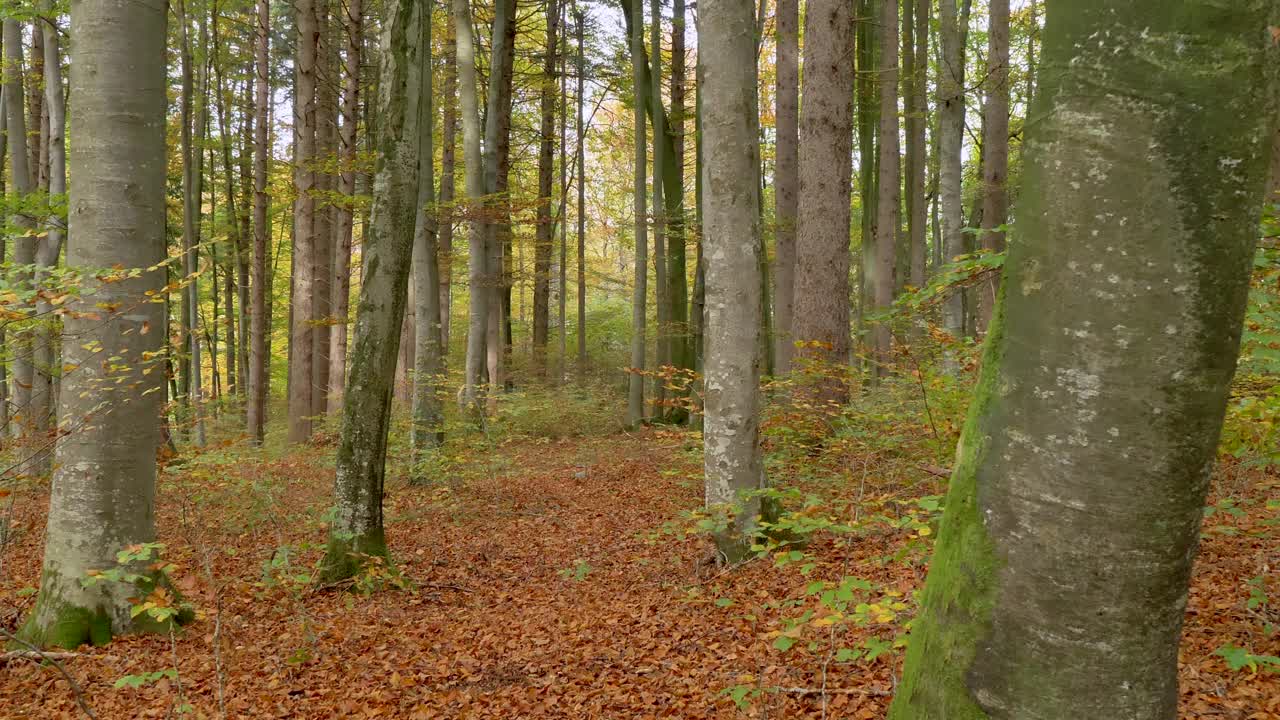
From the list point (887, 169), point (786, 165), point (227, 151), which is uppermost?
point (227, 151)

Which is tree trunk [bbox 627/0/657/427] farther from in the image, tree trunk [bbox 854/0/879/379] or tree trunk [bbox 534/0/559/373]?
tree trunk [bbox 854/0/879/379]

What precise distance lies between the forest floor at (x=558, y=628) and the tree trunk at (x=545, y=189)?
11127 mm

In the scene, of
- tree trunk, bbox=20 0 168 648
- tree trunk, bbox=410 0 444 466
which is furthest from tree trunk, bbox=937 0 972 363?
tree trunk, bbox=20 0 168 648

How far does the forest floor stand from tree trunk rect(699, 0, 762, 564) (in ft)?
2.47

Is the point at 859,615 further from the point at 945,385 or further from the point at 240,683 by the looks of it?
the point at 240,683

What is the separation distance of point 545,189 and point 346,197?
9.79 m

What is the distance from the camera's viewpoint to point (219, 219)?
21.3m

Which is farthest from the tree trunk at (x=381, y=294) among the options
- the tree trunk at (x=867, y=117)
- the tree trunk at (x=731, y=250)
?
the tree trunk at (x=867, y=117)

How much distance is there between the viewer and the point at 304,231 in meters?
14.0

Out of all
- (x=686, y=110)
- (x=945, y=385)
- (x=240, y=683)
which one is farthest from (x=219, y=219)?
(x=945, y=385)

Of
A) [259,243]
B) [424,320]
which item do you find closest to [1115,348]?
[424,320]

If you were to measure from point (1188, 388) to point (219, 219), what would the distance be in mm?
24189

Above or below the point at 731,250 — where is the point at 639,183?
above

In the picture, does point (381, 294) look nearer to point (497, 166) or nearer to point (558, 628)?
point (558, 628)
